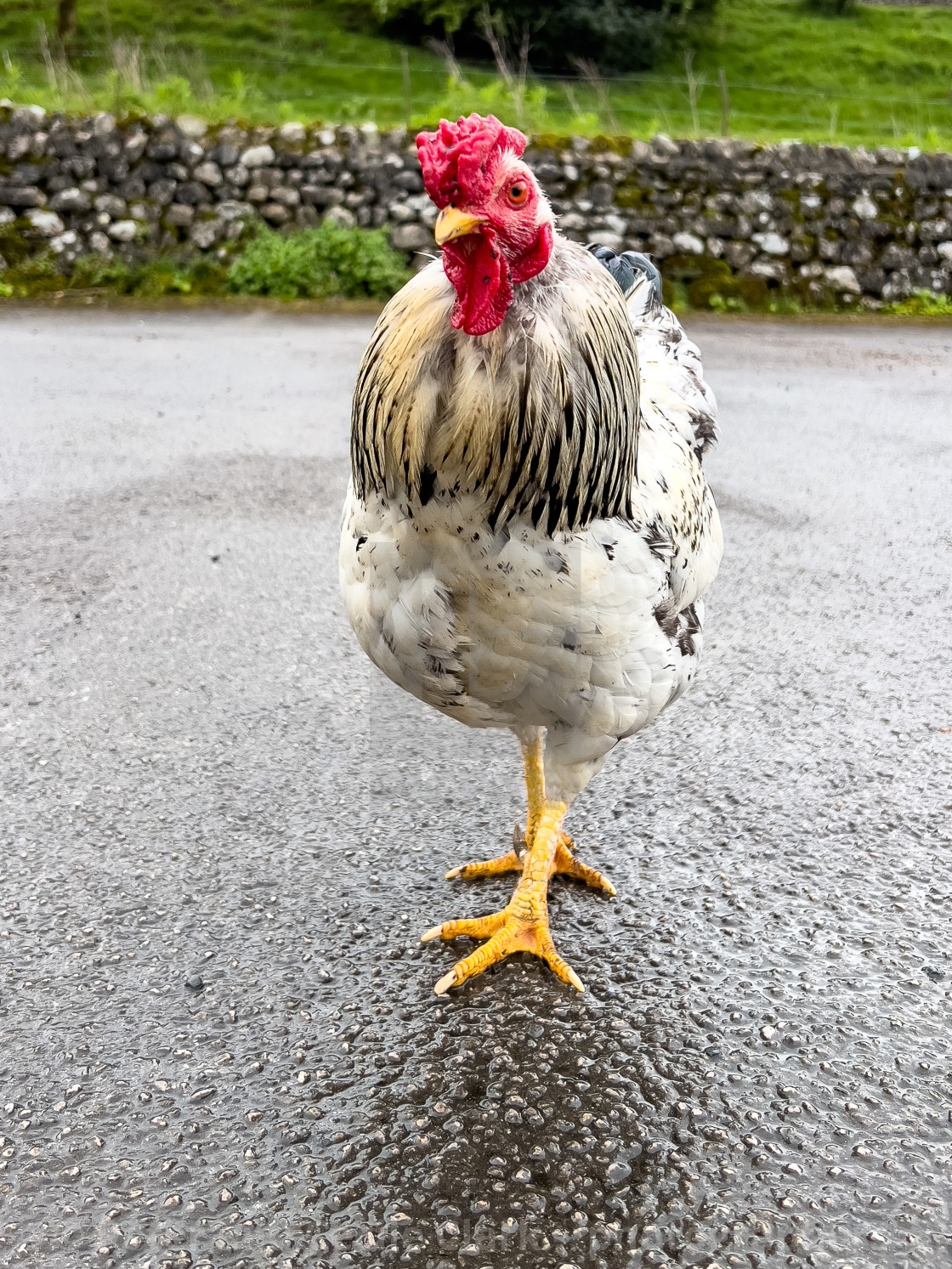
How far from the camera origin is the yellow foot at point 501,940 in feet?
7.97

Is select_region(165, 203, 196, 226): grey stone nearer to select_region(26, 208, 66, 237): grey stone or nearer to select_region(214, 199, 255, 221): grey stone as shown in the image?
select_region(214, 199, 255, 221): grey stone

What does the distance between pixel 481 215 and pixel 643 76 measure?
33858mm

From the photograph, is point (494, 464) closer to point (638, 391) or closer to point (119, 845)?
point (638, 391)

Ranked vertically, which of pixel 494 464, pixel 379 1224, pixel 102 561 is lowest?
pixel 102 561

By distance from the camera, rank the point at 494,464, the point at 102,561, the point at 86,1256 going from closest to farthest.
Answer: the point at 86,1256, the point at 494,464, the point at 102,561

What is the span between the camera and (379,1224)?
5.80ft

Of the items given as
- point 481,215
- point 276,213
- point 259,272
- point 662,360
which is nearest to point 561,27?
point 276,213

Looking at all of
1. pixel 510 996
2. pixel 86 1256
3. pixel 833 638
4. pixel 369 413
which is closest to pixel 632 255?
pixel 369 413

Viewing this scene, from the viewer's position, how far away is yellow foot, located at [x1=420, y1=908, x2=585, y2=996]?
2.43 meters

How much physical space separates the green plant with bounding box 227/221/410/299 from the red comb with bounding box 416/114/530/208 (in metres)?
11.2

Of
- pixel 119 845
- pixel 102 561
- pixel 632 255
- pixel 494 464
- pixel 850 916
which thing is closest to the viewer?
pixel 494 464

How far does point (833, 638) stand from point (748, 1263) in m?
2.99

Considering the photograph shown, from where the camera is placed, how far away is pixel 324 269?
12.6 meters

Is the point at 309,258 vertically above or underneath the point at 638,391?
underneath
